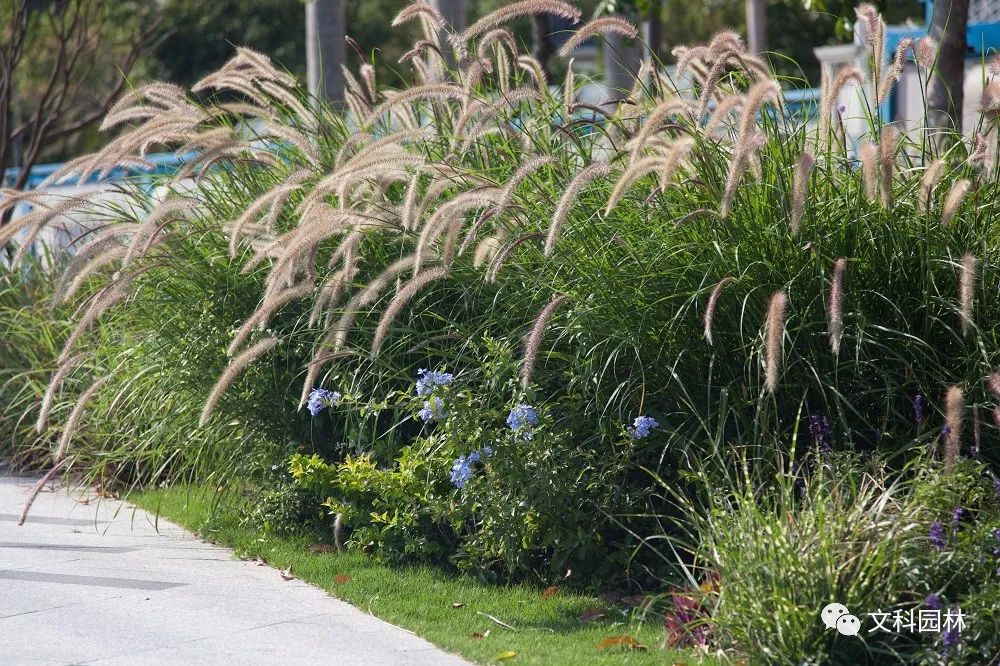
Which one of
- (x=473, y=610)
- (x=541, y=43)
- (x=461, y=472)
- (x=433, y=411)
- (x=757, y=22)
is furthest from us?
(x=757, y=22)

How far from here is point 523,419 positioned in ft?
16.7

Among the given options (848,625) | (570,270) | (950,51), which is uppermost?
(950,51)

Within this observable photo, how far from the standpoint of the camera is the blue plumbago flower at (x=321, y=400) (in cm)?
561

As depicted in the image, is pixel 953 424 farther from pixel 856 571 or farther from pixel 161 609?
pixel 161 609

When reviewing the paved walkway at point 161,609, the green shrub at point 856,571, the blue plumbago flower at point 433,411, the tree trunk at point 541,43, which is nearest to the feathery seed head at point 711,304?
the green shrub at point 856,571

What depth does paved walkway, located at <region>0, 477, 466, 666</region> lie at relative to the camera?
4473mm

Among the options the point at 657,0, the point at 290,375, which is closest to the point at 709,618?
the point at 290,375

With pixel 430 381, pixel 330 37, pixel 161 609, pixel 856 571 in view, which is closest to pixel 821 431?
pixel 856 571

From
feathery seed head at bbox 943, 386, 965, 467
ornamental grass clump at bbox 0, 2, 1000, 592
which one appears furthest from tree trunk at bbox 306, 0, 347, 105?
feathery seed head at bbox 943, 386, 965, 467

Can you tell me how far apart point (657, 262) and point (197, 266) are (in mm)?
2447

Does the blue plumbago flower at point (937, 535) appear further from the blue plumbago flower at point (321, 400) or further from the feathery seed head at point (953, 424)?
the blue plumbago flower at point (321, 400)

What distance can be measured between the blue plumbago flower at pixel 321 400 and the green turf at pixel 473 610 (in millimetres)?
693

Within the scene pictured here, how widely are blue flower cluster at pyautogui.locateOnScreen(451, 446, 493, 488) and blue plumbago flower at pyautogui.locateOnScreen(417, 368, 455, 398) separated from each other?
1.06 ft

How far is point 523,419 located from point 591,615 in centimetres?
81
